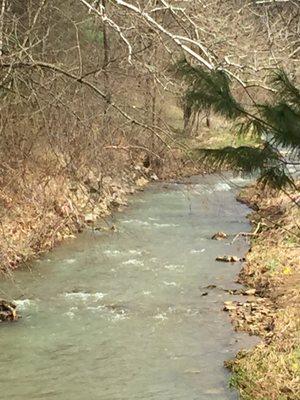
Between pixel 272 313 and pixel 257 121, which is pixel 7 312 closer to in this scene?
pixel 272 313

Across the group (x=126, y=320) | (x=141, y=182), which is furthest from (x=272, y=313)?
(x=141, y=182)

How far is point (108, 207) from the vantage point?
14.3 m

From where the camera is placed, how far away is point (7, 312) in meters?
8.17

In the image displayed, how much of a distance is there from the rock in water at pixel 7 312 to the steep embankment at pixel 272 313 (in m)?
2.81

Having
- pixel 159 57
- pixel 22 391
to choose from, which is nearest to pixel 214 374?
pixel 22 391

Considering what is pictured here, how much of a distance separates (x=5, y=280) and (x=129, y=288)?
72.8 inches

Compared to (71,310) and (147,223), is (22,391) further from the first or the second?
(147,223)

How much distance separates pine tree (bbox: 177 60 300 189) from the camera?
2840 mm

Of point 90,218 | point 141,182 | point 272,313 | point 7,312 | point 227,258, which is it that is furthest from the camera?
point 141,182

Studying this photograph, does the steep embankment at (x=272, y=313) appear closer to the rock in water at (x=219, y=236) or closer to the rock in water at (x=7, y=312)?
the rock in water at (x=219, y=236)

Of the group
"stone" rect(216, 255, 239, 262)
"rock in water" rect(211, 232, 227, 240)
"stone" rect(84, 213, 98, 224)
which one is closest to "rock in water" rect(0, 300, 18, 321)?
"stone" rect(216, 255, 239, 262)

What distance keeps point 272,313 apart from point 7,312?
3439 mm

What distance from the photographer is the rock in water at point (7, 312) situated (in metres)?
8.12

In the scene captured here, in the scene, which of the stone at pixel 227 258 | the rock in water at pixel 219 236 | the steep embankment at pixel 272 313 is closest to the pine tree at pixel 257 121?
the steep embankment at pixel 272 313
